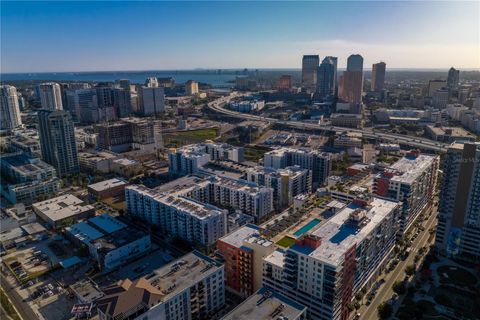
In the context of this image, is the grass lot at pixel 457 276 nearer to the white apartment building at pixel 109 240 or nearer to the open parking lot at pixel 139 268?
the open parking lot at pixel 139 268

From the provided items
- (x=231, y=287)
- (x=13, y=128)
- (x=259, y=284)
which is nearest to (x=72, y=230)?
(x=231, y=287)

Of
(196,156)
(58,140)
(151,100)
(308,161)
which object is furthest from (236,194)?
(151,100)

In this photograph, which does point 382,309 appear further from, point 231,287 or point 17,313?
point 17,313

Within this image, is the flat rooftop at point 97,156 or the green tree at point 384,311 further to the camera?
the flat rooftop at point 97,156

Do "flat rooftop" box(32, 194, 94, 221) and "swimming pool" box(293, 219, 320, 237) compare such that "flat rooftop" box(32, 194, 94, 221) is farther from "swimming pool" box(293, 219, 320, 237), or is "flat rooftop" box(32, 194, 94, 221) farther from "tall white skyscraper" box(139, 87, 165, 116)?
"tall white skyscraper" box(139, 87, 165, 116)

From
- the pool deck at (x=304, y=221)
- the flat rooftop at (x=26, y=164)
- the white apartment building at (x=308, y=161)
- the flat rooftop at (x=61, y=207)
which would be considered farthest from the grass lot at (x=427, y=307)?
the flat rooftop at (x=26, y=164)

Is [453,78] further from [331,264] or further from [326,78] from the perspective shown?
[331,264]
